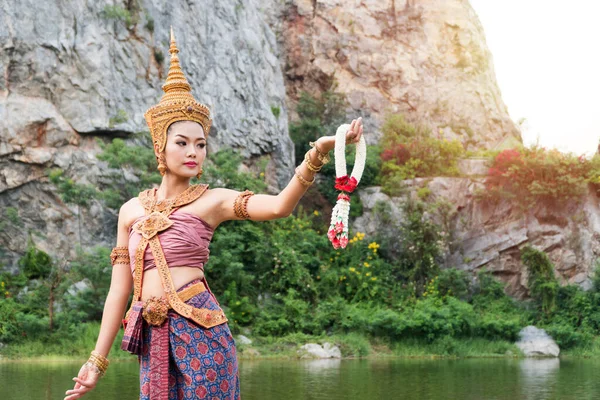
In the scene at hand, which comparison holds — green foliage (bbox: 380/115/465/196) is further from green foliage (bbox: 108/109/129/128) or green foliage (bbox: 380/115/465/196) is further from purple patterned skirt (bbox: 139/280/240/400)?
purple patterned skirt (bbox: 139/280/240/400)

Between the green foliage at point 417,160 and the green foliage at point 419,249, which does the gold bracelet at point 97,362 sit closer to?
the green foliage at point 419,249

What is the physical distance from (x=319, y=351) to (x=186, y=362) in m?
9.36

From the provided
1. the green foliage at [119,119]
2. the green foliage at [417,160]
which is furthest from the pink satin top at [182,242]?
the green foliage at [417,160]

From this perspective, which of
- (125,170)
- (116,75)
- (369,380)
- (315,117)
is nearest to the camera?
(369,380)

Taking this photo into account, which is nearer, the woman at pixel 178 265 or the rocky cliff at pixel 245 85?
the woman at pixel 178 265

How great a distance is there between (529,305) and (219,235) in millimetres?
6032

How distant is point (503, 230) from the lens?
1630cm

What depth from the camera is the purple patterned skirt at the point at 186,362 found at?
278cm

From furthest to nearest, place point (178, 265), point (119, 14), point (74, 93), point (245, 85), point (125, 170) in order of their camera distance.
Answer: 1. point (245, 85)
2. point (119, 14)
3. point (74, 93)
4. point (125, 170)
5. point (178, 265)

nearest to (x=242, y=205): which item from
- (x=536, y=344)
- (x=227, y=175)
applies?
(x=227, y=175)

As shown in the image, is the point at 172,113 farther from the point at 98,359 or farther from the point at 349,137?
the point at 98,359

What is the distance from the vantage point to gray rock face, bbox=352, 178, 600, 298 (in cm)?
1581

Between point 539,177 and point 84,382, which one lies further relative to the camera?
point 539,177

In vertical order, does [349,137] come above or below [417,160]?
below
